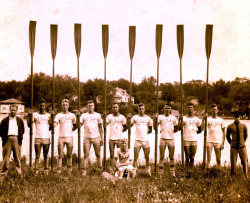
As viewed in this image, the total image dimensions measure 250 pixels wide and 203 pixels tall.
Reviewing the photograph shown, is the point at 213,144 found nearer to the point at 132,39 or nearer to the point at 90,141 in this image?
the point at 90,141

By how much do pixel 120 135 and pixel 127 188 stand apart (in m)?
1.56

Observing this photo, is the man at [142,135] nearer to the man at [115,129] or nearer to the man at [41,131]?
the man at [115,129]

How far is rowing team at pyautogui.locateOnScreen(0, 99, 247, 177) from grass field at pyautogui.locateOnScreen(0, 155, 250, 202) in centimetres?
37

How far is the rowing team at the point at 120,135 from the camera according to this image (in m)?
6.02

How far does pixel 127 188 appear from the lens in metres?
5.17

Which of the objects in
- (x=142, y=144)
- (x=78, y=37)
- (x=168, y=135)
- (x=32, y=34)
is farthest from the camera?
(x=78, y=37)

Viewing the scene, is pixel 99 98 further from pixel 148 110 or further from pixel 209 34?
pixel 209 34

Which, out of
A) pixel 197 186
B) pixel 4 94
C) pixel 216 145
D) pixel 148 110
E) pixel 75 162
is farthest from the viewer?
pixel 148 110

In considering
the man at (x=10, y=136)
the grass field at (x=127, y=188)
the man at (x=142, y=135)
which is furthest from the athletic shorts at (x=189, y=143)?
the man at (x=10, y=136)

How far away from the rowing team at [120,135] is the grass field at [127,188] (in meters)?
0.37

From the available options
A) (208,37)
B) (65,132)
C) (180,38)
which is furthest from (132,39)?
(65,132)

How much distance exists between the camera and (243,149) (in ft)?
19.8

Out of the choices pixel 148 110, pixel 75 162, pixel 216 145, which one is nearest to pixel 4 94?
pixel 148 110

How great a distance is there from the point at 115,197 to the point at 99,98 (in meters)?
27.1
